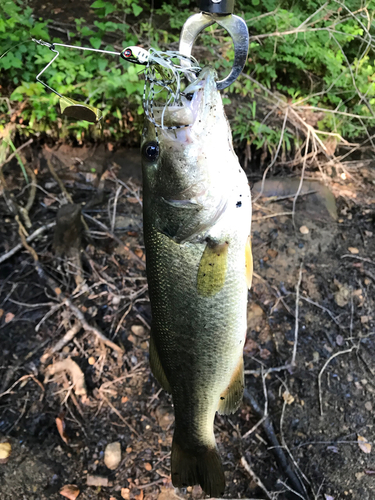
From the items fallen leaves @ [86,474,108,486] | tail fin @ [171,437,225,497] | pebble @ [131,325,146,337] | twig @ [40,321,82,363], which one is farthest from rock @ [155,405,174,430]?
twig @ [40,321,82,363]

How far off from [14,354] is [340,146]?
4160mm

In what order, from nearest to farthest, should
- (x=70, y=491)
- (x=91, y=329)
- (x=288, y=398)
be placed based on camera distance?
(x=70, y=491) < (x=288, y=398) < (x=91, y=329)

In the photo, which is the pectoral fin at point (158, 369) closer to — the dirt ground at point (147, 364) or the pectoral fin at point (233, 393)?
the pectoral fin at point (233, 393)

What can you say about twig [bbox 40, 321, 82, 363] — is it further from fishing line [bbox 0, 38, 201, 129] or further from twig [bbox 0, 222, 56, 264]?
fishing line [bbox 0, 38, 201, 129]

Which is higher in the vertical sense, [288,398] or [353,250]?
[353,250]

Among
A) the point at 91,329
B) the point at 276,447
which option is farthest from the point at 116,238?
the point at 276,447

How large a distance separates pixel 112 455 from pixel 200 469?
0.87m

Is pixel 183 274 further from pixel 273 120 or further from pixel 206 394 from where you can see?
pixel 273 120

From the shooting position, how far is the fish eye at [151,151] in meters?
1.11

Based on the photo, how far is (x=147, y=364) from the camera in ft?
8.13

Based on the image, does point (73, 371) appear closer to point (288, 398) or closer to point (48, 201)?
point (288, 398)

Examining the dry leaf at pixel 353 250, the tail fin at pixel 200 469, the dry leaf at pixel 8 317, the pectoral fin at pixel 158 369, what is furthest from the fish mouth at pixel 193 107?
the dry leaf at pixel 353 250

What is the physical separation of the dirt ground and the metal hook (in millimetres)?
1974

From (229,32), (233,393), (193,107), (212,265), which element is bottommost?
(233,393)
